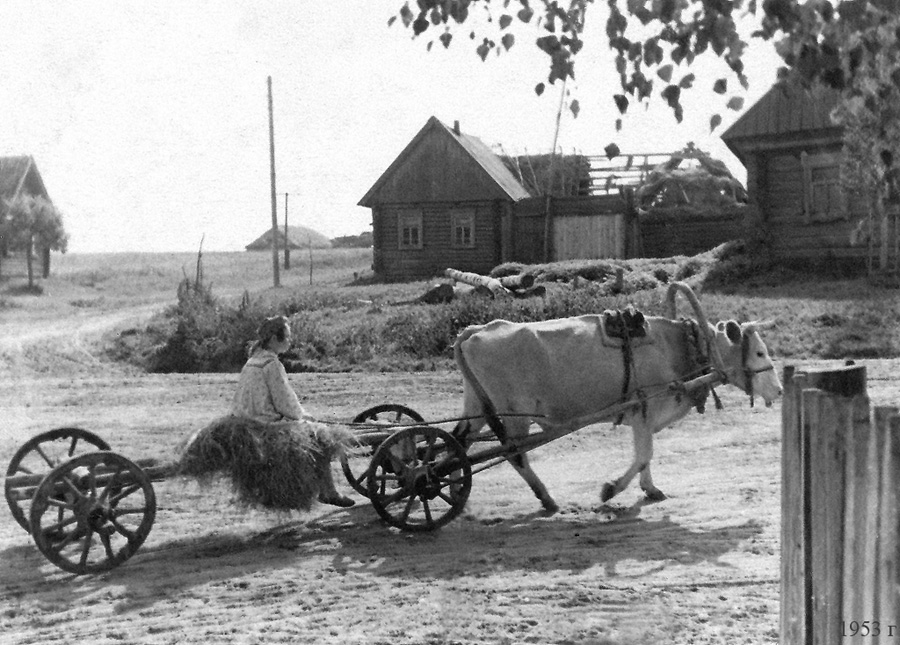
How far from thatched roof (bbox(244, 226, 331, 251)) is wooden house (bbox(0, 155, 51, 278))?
1858cm

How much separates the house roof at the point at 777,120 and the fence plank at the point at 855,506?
75.6 ft

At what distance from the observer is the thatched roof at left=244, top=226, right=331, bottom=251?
229 ft

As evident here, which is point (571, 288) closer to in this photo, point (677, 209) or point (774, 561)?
point (677, 209)

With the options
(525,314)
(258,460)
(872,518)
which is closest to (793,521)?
(872,518)

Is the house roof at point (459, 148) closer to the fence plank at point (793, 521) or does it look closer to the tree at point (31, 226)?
the tree at point (31, 226)

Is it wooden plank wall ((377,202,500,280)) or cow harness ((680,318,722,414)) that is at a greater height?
wooden plank wall ((377,202,500,280))

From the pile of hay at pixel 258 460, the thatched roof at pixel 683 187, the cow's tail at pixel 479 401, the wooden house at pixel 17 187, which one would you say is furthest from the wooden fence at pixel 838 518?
the wooden house at pixel 17 187

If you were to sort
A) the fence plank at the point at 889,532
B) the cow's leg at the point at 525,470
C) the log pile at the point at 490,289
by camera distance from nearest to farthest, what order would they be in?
1. the fence plank at the point at 889,532
2. the cow's leg at the point at 525,470
3. the log pile at the point at 490,289

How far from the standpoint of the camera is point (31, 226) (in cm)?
4431

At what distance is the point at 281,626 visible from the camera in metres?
6.68

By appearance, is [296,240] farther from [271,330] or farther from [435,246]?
[271,330]

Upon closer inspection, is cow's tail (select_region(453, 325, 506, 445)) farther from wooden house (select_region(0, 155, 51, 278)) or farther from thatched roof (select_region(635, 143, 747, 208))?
wooden house (select_region(0, 155, 51, 278))

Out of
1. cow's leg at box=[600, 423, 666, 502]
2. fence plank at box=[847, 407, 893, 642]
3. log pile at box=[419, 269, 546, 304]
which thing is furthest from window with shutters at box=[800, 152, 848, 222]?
fence plank at box=[847, 407, 893, 642]

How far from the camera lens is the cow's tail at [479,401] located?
9477mm
